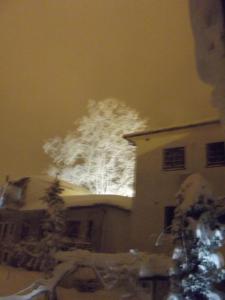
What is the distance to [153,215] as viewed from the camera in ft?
47.3

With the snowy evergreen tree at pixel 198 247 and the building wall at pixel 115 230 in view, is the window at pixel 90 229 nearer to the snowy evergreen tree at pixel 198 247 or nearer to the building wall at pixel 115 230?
the building wall at pixel 115 230

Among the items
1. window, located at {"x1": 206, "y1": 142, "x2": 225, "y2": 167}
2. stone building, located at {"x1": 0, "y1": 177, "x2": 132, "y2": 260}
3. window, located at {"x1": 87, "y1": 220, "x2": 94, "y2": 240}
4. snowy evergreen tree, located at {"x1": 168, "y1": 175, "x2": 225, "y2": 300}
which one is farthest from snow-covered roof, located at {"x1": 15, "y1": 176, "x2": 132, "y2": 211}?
snowy evergreen tree, located at {"x1": 168, "y1": 175, "x2": 225, "y2": 300}

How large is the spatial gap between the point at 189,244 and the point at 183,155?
983 cm

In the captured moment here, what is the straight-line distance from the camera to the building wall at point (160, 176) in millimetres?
14126

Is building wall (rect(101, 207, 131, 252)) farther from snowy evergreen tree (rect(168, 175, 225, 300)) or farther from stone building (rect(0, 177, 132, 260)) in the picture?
snowy evergreen tree (rect(168, 175, 225, 300))

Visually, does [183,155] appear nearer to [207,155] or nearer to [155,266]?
[207,155]

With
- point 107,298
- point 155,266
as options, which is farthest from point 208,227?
point 107,298

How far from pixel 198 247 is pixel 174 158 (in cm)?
995

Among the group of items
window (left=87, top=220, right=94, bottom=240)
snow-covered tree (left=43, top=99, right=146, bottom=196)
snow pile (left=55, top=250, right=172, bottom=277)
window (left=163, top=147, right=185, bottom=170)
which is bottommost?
snow pile (left=55, top=250, right=172, bottom=277)

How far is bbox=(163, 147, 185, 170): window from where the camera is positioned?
48.1 ft

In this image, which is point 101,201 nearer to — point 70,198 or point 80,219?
point 80,219

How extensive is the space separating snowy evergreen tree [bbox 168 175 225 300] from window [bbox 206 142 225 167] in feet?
28.9

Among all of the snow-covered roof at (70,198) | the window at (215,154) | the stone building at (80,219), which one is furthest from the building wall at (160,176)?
the snow-covered roof at (70,198)

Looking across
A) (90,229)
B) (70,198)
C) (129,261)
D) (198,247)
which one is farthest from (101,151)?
(198,247)
